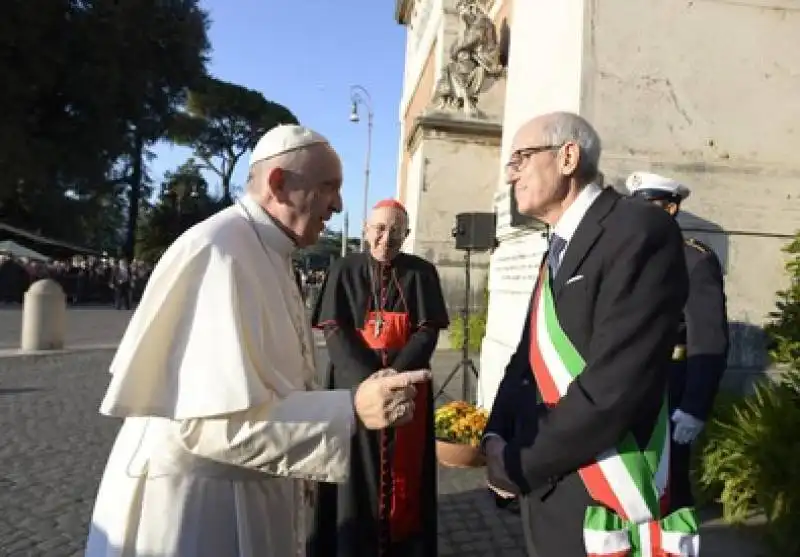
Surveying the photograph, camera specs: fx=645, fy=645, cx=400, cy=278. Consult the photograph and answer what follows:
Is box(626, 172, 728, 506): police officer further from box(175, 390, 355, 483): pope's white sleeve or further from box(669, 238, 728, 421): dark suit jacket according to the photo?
box(175, 390, 355, 483): pope's white sleeve

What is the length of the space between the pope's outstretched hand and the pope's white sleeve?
0.07 m

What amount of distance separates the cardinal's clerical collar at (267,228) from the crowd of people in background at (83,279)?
23.3 meters

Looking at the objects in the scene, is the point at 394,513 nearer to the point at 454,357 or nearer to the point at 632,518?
the point at 632,518

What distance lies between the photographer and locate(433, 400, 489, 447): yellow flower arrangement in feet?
17.6

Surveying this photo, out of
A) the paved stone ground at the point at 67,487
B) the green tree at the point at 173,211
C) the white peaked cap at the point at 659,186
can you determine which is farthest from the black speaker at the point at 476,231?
the green tree at the point at 173,211

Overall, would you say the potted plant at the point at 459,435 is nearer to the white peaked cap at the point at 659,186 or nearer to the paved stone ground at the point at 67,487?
the paved stone ground at the point at 67,487

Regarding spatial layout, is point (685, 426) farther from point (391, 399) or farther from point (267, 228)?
point (267, 228)

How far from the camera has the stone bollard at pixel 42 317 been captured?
35.8 ft

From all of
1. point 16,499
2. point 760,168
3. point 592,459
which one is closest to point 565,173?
point 592,459

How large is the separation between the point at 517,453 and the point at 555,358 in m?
0.28

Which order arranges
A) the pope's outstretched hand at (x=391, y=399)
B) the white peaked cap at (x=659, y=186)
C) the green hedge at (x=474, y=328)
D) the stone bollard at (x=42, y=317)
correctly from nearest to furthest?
the pope's outstretched hand at (x=391, y=399), the white peaked cap at (x=659, y=186), the stone bollard at (x=42, y=317), the green hedge at (x=474, y=328)

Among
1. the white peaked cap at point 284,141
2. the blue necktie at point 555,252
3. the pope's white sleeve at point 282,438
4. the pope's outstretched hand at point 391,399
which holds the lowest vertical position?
the pope's white sleeve at point 282,438

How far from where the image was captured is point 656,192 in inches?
132

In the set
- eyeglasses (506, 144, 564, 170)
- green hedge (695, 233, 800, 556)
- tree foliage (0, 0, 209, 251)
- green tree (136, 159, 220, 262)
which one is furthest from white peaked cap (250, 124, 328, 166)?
green tree (136, 159, 220, 262)
